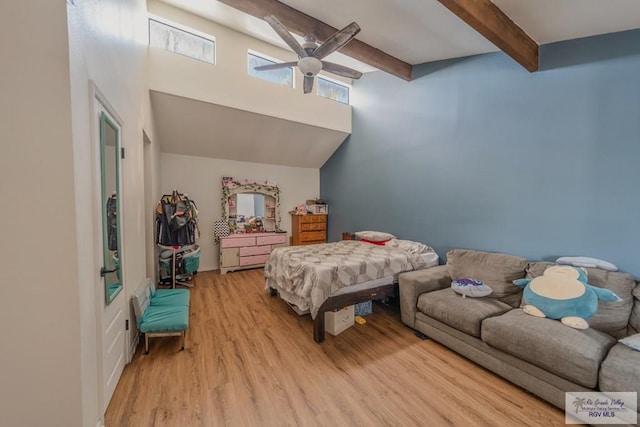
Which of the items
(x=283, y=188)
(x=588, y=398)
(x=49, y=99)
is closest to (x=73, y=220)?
(x=49, y=99)

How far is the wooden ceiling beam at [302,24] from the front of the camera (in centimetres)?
276

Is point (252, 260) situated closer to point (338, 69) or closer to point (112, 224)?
point (112, 224)

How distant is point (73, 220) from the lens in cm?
117

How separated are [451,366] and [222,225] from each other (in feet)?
15.1

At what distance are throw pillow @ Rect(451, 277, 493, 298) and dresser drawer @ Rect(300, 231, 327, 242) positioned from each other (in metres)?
3.78

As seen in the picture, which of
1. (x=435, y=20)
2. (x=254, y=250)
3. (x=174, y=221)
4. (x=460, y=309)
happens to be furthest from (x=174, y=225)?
(x=435, y=20)

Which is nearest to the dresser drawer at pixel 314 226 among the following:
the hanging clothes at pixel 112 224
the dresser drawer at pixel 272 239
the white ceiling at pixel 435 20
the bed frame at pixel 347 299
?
the dresser drawer at pixel 272 239

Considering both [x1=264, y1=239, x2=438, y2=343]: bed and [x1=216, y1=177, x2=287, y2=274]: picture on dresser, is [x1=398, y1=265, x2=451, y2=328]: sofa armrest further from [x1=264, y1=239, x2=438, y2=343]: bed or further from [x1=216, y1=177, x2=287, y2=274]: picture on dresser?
[x1=216, y1=177, x2=287, y2=274]: picture on dresser

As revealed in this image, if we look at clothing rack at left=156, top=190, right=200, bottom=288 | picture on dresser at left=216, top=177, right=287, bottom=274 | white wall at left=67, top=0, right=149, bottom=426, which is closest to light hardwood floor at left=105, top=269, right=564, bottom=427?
white wall at left=67, top=0, right=149, bottom=426

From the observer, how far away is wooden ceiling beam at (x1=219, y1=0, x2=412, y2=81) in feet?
9.05

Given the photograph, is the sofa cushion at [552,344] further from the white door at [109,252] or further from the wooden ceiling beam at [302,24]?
the wooden ceiling beam at [302,24]

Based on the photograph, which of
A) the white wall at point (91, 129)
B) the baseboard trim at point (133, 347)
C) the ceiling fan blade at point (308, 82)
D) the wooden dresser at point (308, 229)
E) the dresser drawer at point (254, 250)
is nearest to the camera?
the white wall at point (91, 129)

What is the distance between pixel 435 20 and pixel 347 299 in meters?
3.16

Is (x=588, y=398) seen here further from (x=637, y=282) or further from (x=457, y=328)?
(x=637, y=282)
